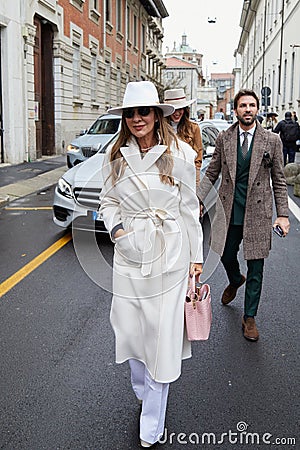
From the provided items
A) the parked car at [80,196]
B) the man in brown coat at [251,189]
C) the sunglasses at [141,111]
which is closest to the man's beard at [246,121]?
the man in brown coat at [251,189]

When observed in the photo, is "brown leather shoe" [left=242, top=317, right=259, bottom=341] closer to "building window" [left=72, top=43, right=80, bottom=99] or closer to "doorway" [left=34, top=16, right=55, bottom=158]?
"doorway" [left=34, top=16, right=55, bottom=158]

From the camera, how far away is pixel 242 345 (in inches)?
172

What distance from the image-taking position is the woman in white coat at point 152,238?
2.87 m

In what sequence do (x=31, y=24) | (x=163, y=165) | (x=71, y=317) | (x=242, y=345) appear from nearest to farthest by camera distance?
(x=163, y=165)
(x=242, y=345)
(x=71, y=317)
(x=31, y=24)

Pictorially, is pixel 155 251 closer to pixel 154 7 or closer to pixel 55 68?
pixel 55 68

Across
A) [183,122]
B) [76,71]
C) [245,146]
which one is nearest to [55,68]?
[76,71]

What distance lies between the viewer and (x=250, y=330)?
450 cm

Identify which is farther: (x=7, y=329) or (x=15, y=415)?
(x=7, y=329)

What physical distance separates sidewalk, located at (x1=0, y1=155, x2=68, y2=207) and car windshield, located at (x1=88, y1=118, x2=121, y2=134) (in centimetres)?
169

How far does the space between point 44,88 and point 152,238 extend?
21.7 metres

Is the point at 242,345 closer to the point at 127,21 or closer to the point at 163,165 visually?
the point at 163,165

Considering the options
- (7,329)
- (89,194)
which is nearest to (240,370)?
(7,329)

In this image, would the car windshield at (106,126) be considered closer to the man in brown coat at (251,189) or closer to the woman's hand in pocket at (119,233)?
the man in brown coat at (251,189)

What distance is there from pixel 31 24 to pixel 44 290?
16228 mm
